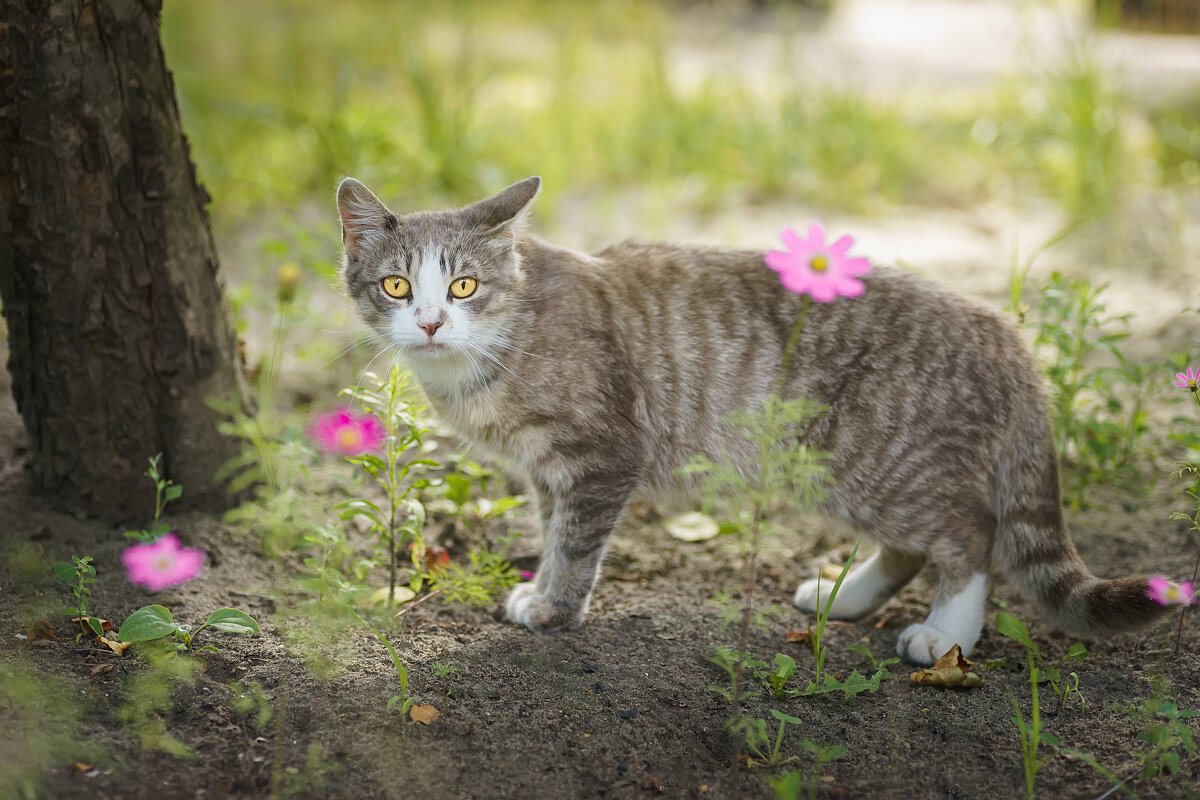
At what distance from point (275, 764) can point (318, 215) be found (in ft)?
12.8

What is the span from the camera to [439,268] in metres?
Result: 2.58

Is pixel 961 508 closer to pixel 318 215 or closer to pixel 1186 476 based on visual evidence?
pixel 1186 476

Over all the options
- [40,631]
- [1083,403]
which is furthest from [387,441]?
[1083,403]

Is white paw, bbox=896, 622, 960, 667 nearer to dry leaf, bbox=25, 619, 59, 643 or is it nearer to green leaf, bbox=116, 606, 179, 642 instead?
green leaf, bbox=116, 606, 179, 642

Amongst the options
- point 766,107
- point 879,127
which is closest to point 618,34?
point 766,107

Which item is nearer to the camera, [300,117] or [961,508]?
[961,508]

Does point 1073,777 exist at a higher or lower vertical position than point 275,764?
lower

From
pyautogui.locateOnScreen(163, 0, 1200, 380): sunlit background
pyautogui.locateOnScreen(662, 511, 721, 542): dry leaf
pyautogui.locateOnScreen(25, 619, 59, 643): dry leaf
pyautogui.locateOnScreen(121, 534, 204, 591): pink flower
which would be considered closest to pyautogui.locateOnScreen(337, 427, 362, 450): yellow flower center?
pyautogui.locateOnScreen(121, 534, 204, 591): pink flower

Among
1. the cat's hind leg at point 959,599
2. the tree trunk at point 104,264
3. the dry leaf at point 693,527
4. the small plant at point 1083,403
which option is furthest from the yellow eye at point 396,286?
the small plant at point 1083,403

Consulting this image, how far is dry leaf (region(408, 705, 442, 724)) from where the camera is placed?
205 cm

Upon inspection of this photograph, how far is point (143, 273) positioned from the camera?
2596 millimetres

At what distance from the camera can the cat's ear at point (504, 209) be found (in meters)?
2.65

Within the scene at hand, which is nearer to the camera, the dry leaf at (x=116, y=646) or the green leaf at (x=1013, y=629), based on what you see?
the dry leaf at (x=116, y=646)

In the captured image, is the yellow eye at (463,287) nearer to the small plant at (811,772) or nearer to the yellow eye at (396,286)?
the yellow eye at (396,286)
